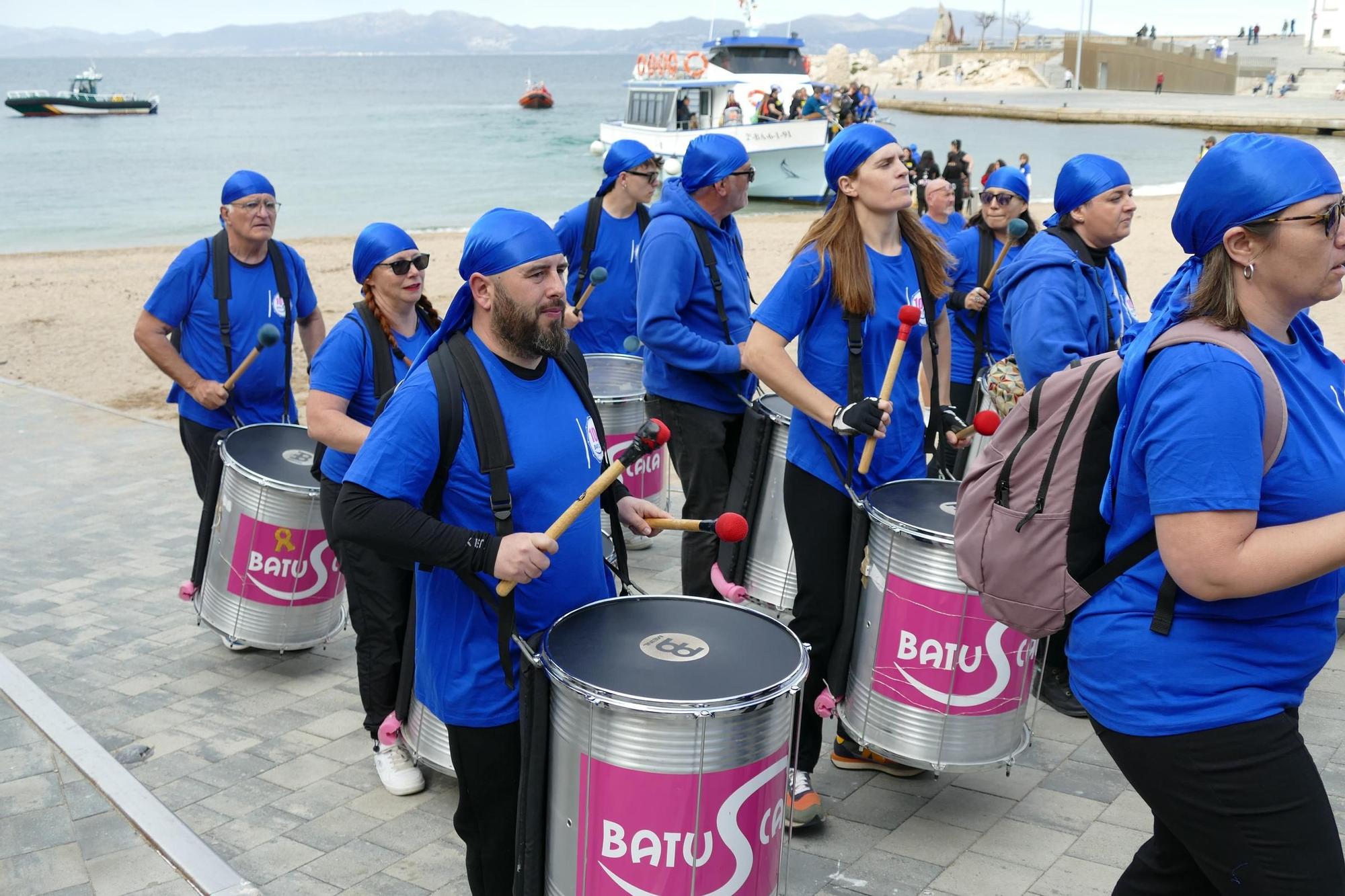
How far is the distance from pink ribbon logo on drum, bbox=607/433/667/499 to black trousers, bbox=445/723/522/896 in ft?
9.75

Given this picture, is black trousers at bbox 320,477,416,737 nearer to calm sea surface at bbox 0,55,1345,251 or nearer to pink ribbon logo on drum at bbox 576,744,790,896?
pink ribbon logo on drum at bbox 576,744,790,896

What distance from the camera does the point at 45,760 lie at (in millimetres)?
4238

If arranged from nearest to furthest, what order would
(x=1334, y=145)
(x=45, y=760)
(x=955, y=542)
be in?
(x=955, y=542), (x=45, y=760), (x=1334, y=145)

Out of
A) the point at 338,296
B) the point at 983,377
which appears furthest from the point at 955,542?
the point at 338,296

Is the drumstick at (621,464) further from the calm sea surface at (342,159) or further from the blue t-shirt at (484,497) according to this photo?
the calm sea surface at (342,159)

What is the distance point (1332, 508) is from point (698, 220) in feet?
10.6

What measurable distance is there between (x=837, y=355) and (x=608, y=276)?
2944 millimetres

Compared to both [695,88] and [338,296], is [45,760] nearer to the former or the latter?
[338,296]

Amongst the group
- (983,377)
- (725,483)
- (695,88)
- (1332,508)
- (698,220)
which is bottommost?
(725,483)

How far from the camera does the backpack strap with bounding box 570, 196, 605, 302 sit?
6543 millimetres

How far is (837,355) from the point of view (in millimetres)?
3818

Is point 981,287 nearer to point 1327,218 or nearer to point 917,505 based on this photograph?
point 917,505

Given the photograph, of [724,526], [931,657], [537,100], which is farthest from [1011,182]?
[537,100]

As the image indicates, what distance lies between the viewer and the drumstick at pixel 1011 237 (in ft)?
19.0
